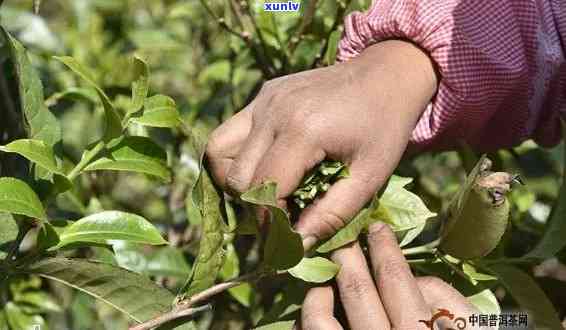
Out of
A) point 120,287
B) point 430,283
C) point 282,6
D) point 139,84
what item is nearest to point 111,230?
point 120,287

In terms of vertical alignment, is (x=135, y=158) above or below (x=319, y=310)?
above

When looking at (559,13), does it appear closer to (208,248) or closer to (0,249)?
(208,248)

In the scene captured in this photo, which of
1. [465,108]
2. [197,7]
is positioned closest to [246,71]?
[197,7]

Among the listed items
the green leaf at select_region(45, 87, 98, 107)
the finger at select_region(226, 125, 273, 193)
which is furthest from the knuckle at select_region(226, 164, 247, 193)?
the green leaf at select_region(45, 87, 98, 107)

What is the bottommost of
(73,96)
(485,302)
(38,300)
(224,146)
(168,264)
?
(38,300)

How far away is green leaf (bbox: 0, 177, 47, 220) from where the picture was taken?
96cm

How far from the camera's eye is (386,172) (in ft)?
3.59

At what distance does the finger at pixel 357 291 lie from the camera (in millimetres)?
1027

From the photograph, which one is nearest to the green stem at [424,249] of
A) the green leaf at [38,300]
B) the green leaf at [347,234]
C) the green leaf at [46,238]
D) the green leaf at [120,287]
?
the green leaf at [347,234]

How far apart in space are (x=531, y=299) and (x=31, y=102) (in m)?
0.66

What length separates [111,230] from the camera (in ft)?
3.47

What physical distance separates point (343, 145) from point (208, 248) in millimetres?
198

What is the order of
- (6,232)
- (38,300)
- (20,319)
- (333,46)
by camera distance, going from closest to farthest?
(6,232) < (333,46) < (20,319) < (38,300)

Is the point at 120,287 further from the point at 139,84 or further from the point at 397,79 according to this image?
the point at 397,79
